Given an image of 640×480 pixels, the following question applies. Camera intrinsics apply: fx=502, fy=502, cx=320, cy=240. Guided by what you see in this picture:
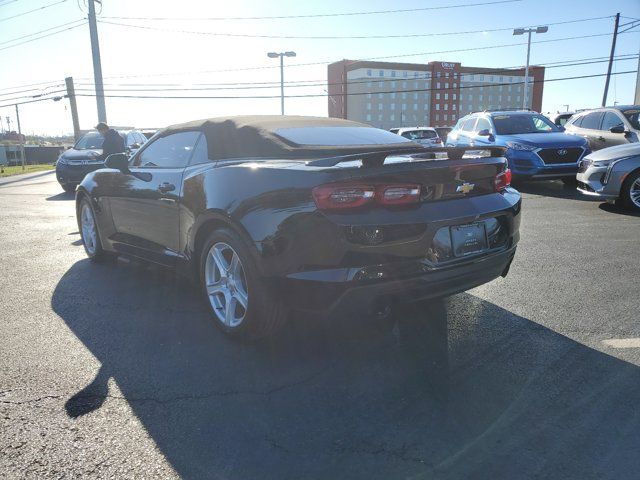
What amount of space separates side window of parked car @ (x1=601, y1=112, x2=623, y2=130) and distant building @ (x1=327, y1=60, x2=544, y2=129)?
88737 mm

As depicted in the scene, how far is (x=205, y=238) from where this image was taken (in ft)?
11.5

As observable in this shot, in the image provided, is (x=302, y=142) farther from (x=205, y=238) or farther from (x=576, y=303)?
Answer: (x=576, y=303)

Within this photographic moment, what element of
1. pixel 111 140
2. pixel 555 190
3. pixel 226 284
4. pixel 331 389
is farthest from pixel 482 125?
pixel 331 389

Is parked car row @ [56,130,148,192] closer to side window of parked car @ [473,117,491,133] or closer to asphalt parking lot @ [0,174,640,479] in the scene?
side window of parked car @ [473,117,491,133]

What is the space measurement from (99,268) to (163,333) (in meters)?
2.29

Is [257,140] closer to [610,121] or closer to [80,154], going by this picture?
[610,121]

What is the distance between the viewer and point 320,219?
8.71ft

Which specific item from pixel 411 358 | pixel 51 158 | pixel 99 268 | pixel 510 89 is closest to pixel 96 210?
pixel 99 268

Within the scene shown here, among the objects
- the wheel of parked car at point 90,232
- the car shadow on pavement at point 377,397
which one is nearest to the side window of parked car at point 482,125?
the car shadow on pavement at point 377,397

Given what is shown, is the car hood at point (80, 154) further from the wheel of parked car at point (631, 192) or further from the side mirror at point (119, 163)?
the wheel of parked car at point (631, 192)

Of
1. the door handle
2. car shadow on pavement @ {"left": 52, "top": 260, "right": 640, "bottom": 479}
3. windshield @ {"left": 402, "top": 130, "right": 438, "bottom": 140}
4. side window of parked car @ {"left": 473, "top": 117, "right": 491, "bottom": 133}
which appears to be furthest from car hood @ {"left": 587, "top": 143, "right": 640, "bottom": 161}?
windshield @ {"left": 402, "top": 130, "right": 438, "bottom": 140}

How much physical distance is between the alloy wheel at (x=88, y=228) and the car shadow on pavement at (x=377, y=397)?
1.85 m

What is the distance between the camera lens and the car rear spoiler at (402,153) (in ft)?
9.12

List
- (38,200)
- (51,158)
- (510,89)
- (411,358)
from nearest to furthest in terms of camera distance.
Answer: (411,358) → (38,200) → (51,158) → (510,89)
